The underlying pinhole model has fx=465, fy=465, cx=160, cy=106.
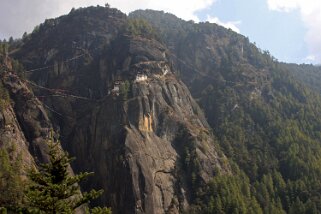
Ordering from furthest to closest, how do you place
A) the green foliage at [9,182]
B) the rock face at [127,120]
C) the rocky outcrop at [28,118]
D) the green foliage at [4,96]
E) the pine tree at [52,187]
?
the rocky outcrop at [28,118] → the green foliage at [4,96] → the rock face at [127,120] → the green foliage at [9,182] → the pine tree at [52,187]

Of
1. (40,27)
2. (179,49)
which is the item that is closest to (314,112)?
(179,49)

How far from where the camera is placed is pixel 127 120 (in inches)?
4631

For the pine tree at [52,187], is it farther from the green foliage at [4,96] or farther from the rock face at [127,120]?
the green foliage at [4,96]

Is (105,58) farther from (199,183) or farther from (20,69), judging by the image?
(199,183)

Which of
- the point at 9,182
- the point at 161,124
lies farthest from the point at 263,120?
the point at 9,182

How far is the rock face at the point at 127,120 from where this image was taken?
4326 inches

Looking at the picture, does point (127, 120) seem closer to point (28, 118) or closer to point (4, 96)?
A: point (28, 118)

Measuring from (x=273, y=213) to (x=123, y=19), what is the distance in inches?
3579

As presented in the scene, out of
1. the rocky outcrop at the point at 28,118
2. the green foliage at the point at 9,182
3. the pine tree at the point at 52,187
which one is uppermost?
the rocky outcrop at the point at 28,118

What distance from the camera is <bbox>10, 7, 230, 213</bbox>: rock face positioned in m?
110

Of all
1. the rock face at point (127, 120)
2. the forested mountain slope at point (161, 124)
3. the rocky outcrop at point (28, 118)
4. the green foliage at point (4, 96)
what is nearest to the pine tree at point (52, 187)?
the rock face at point (127, 120)

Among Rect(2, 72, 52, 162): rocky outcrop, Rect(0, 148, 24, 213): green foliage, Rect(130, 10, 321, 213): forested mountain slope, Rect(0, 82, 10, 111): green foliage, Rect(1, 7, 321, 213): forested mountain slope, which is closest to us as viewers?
Rect(0, 148, 24, 213): green foliage

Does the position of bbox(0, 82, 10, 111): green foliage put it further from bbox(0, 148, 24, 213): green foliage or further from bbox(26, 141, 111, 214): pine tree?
bbox(26, 141, 111, 214): pine tree

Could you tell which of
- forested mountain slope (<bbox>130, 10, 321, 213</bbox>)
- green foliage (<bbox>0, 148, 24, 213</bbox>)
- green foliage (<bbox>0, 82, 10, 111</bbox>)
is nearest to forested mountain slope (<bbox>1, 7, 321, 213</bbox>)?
forested mountain slope (<bbox>130, 10, 321, 213</bbox>)
